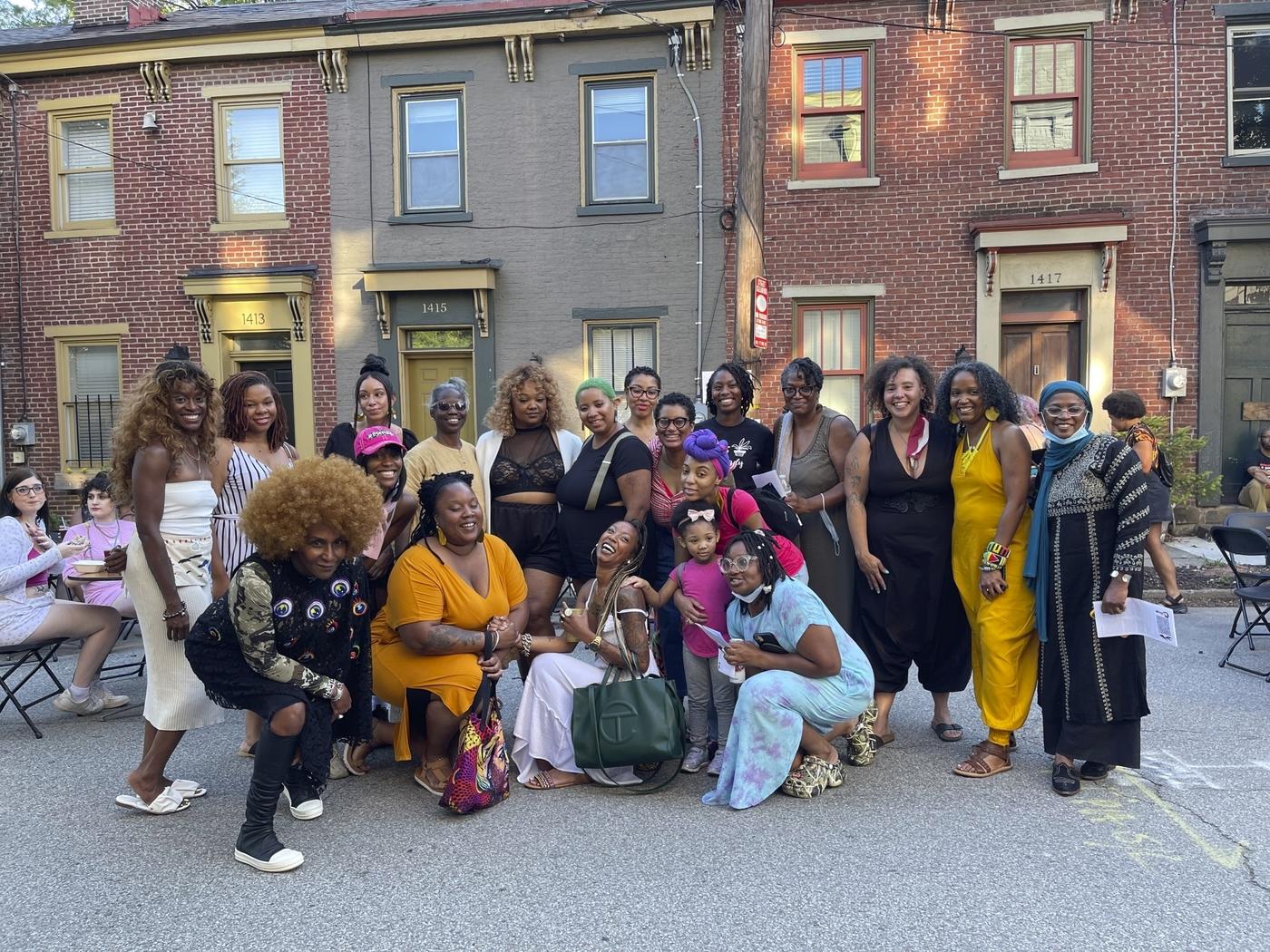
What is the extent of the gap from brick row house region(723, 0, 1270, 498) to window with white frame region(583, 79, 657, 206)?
1.13 m

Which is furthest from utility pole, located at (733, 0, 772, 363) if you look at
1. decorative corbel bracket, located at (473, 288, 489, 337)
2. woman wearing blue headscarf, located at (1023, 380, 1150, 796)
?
woman wearing blue headscarf, located at (1023, 380, 1150, 796)

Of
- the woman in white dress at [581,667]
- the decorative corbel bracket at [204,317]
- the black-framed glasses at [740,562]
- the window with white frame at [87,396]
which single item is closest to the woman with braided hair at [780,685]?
the black-framed glasses at [740,562]

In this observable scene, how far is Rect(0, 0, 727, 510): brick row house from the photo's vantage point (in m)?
12.1

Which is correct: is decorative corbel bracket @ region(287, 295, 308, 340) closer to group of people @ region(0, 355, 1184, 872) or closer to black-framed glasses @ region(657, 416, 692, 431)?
group of people @ region(0, 355, 1184, 872)

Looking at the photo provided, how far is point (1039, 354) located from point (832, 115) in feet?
13.2

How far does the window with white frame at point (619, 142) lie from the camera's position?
39.8 ft

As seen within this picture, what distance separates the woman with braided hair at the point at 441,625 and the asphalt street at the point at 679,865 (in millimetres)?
306

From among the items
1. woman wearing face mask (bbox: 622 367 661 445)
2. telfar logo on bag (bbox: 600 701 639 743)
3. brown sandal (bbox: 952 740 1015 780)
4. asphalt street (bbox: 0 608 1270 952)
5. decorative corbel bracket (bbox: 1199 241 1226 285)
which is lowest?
asphalt street (bbox: 0 608 1270 952)

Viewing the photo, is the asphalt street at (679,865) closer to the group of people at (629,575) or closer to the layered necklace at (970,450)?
the group of people at (629,575)

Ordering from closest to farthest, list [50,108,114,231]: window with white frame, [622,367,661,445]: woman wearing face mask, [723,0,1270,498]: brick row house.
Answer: [622,367,661,445]: woman wearing face mask, [723,0,1270,498]: brick row house, [50,108,114,231]: window with white frame

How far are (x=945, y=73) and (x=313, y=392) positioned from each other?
9.32 m

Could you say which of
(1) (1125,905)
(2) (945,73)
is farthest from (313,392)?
(1) (1125,905)

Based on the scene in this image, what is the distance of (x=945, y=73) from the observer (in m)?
11.4

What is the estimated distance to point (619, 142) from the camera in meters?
12.2
